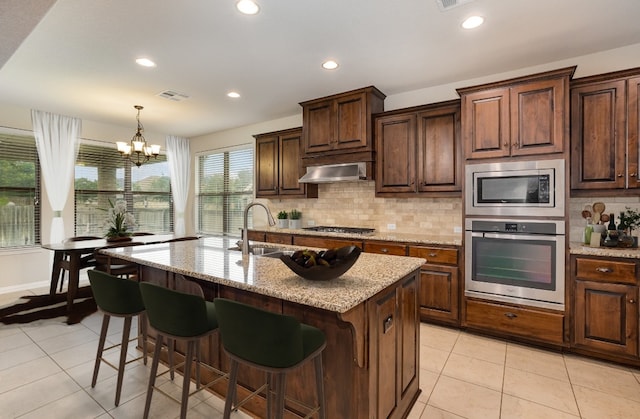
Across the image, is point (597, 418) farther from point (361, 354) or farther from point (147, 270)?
point (147, 270)

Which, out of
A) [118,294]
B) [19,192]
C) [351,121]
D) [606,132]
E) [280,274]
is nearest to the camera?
[280,274]

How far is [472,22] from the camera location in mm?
2426

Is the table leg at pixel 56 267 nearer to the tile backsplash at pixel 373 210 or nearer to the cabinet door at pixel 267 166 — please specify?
the cabinet door at pixel 267 166

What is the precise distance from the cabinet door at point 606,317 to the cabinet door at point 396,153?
1.83 m

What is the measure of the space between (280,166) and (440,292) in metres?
2.96

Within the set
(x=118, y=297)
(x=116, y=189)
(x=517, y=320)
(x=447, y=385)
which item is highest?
(x=116, y=189)

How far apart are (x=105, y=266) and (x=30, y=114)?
2.84m

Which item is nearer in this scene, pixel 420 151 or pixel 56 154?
pixel 420 151

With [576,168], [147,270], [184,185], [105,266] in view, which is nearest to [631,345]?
[576,168]

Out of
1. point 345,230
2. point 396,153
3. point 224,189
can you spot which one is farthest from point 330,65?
point 224,189

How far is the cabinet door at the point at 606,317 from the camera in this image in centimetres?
245

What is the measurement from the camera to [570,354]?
9.04ft

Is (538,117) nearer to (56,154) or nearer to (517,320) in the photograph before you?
(517,320)

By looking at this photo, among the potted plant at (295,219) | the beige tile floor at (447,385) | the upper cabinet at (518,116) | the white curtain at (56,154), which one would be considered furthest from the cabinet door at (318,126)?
the white curtain at (56,154)
